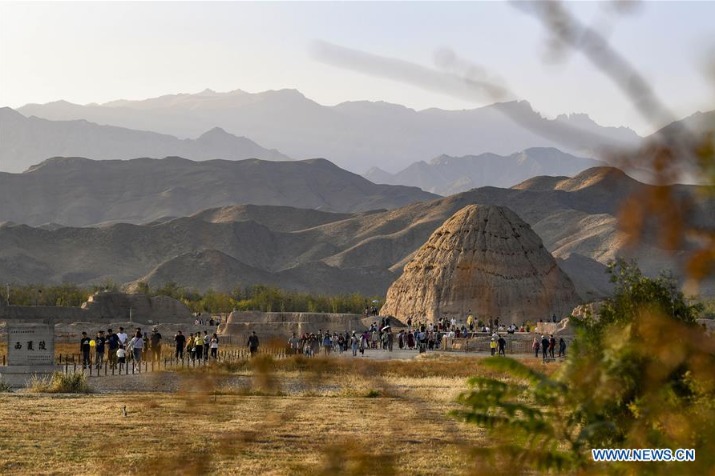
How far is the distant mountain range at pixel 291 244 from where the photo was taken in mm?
111688

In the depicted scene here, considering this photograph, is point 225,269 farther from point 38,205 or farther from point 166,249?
point 38,205

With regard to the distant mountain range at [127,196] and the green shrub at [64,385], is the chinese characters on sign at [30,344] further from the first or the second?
the distant mountain range at [127,196]

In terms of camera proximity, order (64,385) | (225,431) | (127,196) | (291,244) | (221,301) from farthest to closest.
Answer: (127,196) < (291,244) < (221,301) < (64,385) < (225,431)

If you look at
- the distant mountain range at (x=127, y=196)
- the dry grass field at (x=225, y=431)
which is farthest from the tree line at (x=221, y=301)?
the distant mountain range at (x=127, y=196)

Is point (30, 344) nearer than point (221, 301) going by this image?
Yes

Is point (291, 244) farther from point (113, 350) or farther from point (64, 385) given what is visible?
point (64, 385)

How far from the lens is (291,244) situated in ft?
448

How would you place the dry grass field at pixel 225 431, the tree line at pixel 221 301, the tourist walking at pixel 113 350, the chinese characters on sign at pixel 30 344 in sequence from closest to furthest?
the dry grass field at pixel 225 431, the chinese characters on sign at pixel 30 344, the tourist walking at pixel 113 350, the tree line at pixel 221 301

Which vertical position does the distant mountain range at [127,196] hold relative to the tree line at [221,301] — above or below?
above

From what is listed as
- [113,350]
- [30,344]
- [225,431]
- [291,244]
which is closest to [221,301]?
[113,350]

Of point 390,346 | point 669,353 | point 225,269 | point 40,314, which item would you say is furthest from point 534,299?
point 669,353

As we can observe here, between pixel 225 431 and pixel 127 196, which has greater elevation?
pixel 127 196

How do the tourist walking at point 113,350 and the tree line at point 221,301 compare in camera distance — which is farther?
the tree line at point 221,301

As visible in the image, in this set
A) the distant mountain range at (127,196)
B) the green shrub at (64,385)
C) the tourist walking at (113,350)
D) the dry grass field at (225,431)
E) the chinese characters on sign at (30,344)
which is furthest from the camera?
the distant mountain range at (127,196)
